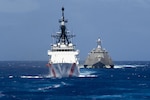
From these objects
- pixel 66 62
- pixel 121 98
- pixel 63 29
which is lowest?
pixel 121 98

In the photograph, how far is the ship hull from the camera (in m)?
141

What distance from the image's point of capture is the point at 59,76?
145 metres

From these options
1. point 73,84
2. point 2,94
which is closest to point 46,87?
point 73,84

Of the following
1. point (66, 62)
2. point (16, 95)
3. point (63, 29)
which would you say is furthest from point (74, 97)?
point (63, 29)

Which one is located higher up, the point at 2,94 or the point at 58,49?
the point at 58,49

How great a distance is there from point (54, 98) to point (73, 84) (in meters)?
33.0

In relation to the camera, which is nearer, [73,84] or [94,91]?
[94,91]

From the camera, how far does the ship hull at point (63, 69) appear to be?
140625mm

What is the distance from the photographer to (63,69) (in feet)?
465

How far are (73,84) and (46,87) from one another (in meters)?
9.78

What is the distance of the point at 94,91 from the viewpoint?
356ft

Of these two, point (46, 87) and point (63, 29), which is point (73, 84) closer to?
point (46, 87)

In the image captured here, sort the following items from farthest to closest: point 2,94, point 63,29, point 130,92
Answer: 1. point 63,29
2. point 130,92
3. point 2,94

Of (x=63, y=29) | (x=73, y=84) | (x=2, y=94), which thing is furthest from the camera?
(x=63, y=29)
